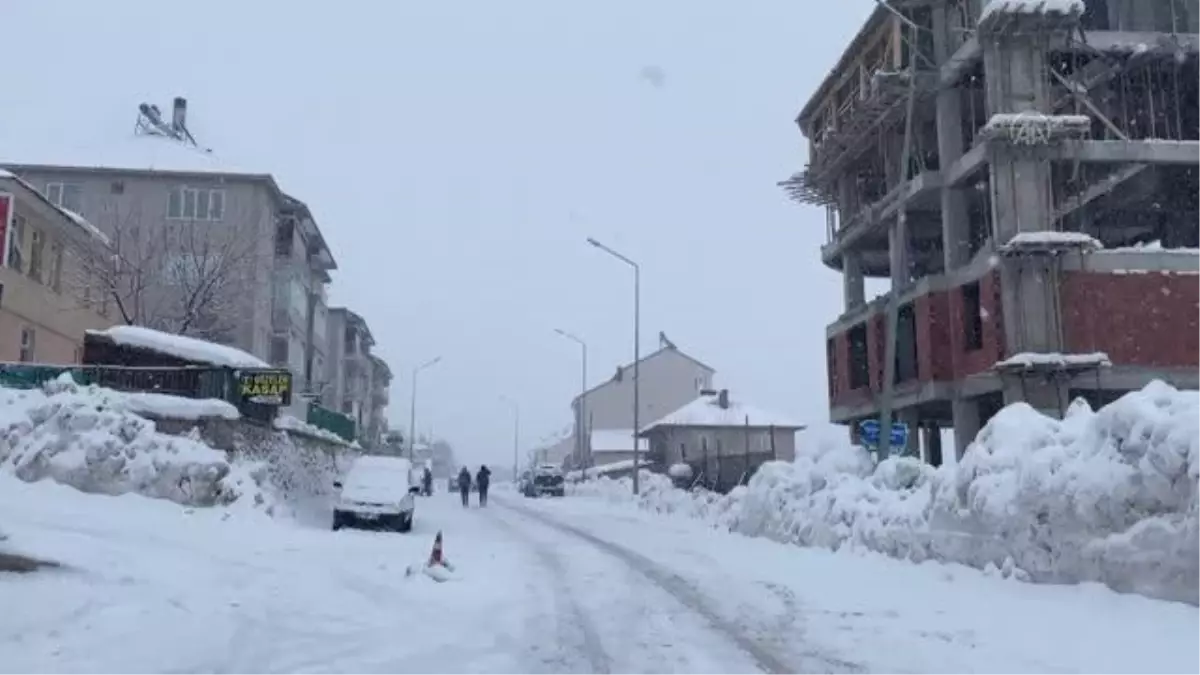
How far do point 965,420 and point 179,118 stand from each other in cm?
4601

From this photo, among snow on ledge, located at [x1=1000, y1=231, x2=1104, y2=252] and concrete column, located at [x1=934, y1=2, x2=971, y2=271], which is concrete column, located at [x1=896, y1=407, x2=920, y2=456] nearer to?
concrete column, located at [x1=934, y1=2, x2=971, y2=271]

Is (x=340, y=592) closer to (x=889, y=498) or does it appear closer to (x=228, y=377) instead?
(x=889, y=498)

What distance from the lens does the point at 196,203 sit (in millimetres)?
51000

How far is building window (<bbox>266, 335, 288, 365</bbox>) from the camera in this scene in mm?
56141

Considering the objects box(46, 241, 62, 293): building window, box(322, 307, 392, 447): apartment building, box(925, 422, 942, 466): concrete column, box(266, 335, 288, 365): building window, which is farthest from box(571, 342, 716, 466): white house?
box(46, 241, 62, 293): building window

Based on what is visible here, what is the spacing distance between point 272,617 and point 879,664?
537 cm

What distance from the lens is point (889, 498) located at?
57.4 ft

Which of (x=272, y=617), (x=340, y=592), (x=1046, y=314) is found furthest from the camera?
(x=1046, y=314)

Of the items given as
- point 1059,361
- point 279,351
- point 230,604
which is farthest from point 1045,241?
point 279,351

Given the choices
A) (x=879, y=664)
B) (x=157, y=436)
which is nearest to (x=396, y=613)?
(x=879, y=664)

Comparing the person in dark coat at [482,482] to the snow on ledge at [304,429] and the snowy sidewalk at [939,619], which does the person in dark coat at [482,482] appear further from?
the snowy sidewalk at [939,619]

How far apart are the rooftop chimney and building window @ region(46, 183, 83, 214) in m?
10.9

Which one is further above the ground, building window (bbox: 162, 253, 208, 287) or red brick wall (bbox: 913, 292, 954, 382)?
building window (bbox: 162, 253, 208, 287)

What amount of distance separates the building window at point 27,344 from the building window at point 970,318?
30.8 meters
